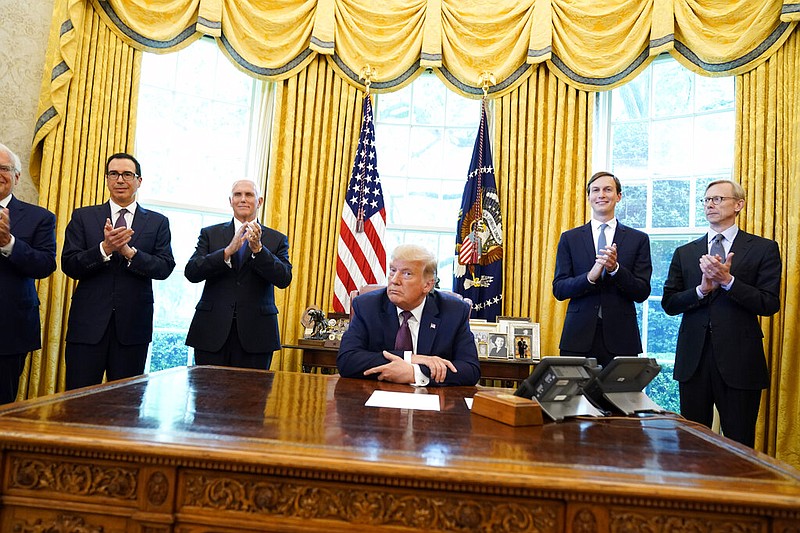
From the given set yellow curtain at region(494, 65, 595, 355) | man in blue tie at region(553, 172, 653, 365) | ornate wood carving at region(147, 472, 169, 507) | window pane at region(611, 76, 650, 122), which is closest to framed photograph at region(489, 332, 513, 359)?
yellow curtain at region(494, 65, 595, 355)

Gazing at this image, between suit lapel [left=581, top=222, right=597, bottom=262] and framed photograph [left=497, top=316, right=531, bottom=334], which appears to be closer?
suit lapel [left=581, top=222, right=597, bottom=262]

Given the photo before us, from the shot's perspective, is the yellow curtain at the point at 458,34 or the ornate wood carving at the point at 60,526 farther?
the yellow curtain at the point at 458,34

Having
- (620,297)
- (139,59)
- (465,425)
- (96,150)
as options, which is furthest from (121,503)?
(139,59)

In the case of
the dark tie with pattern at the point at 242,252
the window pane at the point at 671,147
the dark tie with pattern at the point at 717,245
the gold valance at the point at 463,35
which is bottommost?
the dark tie with pattern at the point at 242,252

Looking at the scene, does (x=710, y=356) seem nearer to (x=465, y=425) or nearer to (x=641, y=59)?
(x=465, y=425)

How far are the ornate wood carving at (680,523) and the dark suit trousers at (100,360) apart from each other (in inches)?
109

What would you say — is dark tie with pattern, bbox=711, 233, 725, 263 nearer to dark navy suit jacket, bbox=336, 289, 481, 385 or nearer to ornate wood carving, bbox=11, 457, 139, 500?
dark navy suit jacket, bbox=336, 289, 481, 385

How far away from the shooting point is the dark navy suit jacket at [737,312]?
3.22m

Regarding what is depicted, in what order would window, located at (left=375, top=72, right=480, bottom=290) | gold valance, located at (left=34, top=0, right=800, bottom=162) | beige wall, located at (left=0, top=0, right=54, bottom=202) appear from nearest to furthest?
1. beige wall, located at (left=0, top=0, right=54, bottom=202)
2. gold valance, located at (left=34, top=0, right=800, bottom=162)
3. window, located at (left=375, top=72, right=480, bottom=290)

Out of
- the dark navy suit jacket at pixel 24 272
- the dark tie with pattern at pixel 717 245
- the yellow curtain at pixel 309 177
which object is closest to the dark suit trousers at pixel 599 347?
the dark tie with pattern at pixel 717 245

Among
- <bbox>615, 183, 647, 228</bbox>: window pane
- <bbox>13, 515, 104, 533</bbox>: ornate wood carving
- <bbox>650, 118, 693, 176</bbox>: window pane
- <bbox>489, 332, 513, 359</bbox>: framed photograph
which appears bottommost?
<bbox>13, 515, 104, 533</bbox>: ornate wood carving

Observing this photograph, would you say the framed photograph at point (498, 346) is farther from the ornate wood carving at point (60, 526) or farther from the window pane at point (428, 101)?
the ornate wood carving at point (60, 526)

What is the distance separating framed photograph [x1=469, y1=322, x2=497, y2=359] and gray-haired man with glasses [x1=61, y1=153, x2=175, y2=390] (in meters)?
2.12

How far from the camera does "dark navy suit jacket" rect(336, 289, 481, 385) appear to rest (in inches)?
99.2
